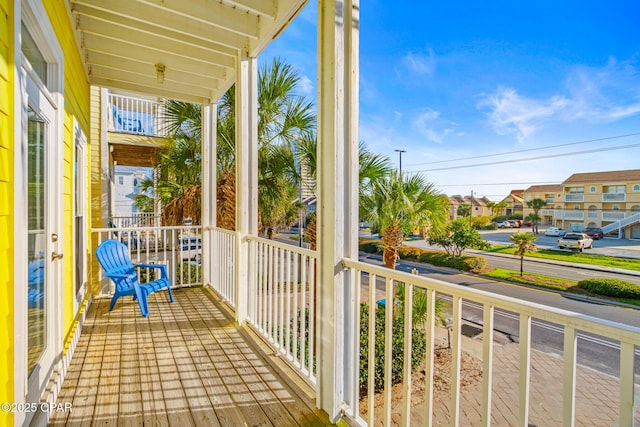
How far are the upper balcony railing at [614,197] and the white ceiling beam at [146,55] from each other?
361cm

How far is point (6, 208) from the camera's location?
1230mm

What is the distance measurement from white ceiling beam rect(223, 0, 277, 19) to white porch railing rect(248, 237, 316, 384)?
1844 millimetres

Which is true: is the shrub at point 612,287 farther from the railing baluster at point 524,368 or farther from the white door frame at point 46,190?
the white door frame at point 46,190

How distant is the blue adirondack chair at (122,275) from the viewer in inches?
137

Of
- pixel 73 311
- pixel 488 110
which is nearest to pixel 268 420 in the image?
pixel 73 311

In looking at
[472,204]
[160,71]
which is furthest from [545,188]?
[160,71]

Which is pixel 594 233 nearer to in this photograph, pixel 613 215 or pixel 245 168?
pixel 613 215

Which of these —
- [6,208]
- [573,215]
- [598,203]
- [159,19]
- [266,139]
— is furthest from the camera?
[266,139]

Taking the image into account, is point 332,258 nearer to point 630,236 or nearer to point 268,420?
point 268,420

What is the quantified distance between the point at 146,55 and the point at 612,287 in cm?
443

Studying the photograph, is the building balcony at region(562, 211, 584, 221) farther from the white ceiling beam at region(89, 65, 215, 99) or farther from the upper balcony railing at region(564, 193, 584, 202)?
the white ceiling beam at region(89, 65, 215, 99)

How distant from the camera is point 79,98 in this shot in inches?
127

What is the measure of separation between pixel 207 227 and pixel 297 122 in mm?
2112

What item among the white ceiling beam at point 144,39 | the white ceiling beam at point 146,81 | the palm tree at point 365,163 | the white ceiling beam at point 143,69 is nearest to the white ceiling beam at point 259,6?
the white ceiling beam at point 144,39
